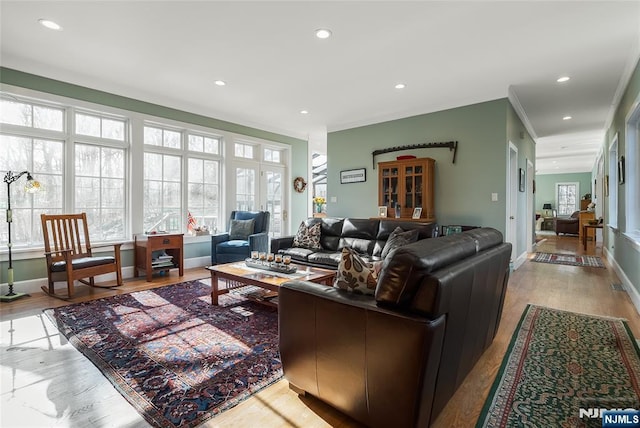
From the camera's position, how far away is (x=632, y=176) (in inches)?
151

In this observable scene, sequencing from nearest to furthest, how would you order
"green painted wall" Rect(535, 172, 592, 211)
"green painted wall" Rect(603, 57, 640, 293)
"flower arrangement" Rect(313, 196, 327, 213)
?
"green painted wall" Rect(603, 57, 640, 293), "flower arrangement" Rect(313, 196, 327, 213), "green painted wall" Rect(535, 172, 592, 211)

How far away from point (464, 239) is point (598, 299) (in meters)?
3.15

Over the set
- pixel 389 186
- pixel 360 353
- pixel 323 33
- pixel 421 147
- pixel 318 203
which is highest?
pixel 323 33

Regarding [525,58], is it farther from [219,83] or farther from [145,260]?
[145,260]

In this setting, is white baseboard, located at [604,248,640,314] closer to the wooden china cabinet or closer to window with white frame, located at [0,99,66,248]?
the wooden china cabinet

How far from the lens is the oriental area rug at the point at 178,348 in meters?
1.73

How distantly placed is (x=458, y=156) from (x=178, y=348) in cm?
448

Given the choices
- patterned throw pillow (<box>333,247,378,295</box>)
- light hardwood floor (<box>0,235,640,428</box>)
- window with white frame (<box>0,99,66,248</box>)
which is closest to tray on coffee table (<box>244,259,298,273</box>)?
light hardwood floor (<box>0,235,640,428</box>)

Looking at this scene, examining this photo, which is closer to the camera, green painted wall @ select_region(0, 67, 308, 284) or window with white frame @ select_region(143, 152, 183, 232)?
green painted wall @ select_region(0, 67, 308, 284)

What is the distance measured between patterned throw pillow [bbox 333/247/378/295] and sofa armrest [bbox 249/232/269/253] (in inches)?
132

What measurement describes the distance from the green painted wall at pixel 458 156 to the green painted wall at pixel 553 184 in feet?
40.1

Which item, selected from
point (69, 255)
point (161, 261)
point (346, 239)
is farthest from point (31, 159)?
point (346, 239)

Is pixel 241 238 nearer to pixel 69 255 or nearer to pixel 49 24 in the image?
pixel 69 255

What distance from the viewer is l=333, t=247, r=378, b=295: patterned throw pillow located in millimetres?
1570
